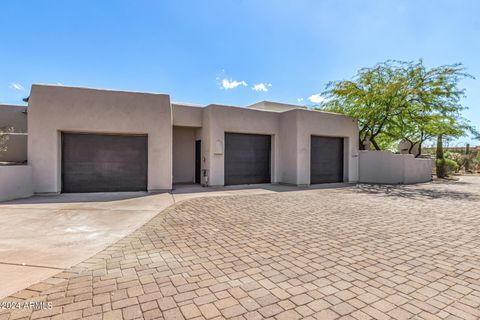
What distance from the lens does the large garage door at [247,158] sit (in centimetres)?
1256

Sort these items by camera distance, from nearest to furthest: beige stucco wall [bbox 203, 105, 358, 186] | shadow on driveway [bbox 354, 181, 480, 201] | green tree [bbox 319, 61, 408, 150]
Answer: shadow on driveway [bbox 354, 181, 480, 201]
beige stucco wall [bbox 203, 105, 358, 186]
green tree [bbox 319, 61, 408, 150]

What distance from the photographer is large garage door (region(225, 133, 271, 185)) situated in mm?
12562

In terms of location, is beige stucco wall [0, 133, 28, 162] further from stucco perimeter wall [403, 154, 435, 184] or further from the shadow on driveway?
stucco perimeter wall [403, 154, 435, 184]

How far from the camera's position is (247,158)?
1306 centimetres

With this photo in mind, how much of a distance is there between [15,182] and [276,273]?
9.77 meters

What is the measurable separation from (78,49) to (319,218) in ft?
39.4

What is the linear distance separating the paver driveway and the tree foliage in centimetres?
1012

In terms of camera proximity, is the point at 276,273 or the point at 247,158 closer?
the point at 276,273

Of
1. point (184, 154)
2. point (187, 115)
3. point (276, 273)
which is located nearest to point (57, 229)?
point (276, 273)

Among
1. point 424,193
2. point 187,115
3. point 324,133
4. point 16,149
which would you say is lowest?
point 424,193

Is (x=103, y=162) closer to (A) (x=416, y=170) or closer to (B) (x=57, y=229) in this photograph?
(B) (x=57, y=229)

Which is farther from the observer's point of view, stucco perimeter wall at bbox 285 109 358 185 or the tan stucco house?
stucco perimeter wall at bbox 285 109 358 185

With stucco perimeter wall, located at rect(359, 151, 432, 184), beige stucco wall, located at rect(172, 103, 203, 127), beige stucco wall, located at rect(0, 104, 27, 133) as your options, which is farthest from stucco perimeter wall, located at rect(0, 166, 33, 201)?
stucco perimeter wall, located at rect(359, 151, 432, 184)

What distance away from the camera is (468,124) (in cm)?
1745
